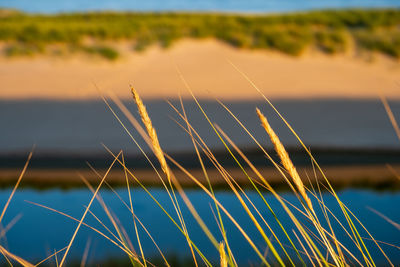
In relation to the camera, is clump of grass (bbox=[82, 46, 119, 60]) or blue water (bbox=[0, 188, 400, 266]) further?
clump of grass (bbox=[82, 46, 119, 60])

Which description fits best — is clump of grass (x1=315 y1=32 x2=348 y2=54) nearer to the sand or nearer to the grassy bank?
the grassy bank

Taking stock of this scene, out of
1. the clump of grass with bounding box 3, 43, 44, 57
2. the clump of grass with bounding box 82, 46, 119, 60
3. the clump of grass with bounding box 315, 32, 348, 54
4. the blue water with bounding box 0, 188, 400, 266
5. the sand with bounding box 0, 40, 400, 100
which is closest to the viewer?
the blue water with bounding box 0, 188, 400, 266

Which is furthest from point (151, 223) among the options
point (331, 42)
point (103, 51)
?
point (331, 42)

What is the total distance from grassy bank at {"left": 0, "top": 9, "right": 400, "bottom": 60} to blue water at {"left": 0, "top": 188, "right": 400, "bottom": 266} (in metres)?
5.95

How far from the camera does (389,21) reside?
11188 millimetres

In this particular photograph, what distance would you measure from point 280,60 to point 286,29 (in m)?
1.90

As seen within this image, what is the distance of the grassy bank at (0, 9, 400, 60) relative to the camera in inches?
366

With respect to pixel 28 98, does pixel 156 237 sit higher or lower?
lower

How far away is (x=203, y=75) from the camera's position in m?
7.81

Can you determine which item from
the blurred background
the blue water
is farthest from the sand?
the blue water

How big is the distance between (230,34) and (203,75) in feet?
7.93

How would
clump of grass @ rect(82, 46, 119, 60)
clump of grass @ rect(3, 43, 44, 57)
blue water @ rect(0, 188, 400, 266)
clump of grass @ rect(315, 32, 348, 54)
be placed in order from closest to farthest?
blue water @ rect(0, 188, 400, 266), clump of grass @ rect(82, 46, 119, 60), clump of grass @ rect(3, 43, 44, 57), clump of grass @ rect(315, 32, 348, 54)

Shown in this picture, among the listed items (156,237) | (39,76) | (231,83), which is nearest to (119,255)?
(156,237)

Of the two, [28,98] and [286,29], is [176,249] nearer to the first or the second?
[28,98]
